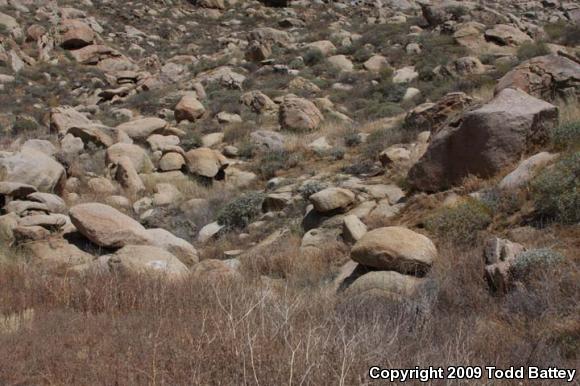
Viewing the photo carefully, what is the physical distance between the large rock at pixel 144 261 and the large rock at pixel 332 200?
238cm

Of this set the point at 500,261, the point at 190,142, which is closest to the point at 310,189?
the point at 500,261

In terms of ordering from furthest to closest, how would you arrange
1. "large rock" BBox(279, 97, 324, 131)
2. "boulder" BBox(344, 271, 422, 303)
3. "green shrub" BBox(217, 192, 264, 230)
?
1. "large rock" BBox(279, 97, 324, 131)
2. "green shrub" BBox(217, 192, 264, 230)
3. "boulder" BBox(344, 271, 422, 303)

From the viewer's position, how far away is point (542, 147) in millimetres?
6266

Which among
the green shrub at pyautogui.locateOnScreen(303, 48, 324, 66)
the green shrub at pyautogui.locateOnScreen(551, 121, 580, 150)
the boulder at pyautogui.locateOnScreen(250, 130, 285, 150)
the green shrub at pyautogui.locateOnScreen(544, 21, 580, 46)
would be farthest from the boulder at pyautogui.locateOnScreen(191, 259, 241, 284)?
the green shrub at pyautogui.locateOnScreen(544, 21, 580, 46)

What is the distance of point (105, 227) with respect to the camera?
6305 millimetres

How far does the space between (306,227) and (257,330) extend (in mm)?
4372

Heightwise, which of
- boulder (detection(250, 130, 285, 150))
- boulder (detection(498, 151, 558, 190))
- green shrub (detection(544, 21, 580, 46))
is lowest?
boulder (detection(250, 130, 285, 150))

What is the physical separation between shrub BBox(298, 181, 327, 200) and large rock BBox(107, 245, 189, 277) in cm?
318

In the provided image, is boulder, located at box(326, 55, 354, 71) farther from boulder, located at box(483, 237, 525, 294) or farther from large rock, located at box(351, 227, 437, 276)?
boulder, located at box(483, 237, 525, 294)

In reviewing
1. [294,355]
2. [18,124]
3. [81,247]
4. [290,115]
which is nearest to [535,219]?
[294,355]

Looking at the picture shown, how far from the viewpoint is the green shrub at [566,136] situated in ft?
19.3

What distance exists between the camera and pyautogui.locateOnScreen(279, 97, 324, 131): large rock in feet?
43.1

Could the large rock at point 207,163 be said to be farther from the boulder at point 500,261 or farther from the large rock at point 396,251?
the boulder at point 500,261

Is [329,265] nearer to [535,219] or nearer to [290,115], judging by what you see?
[535,219]
